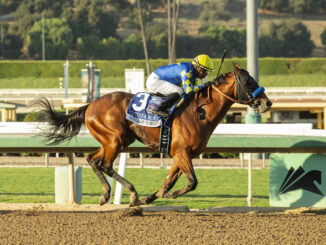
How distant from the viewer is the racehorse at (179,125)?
19.1ft

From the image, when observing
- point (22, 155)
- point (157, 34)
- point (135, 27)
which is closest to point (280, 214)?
point (22, 155)

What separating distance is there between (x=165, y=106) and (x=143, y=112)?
219mm

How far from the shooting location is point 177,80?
615 centimetres

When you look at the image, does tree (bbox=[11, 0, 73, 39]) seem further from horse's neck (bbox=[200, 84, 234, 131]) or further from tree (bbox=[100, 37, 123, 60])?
horse's neck (bbox=[200, 84, 234, 131])

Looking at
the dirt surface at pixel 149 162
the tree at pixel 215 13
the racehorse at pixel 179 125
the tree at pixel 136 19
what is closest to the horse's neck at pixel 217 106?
the racehorse at pixel 179 125

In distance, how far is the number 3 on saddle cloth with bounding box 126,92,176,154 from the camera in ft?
19.4

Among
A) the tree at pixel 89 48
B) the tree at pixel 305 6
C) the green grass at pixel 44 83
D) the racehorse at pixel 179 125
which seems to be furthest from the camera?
the tree at pixel 305 6

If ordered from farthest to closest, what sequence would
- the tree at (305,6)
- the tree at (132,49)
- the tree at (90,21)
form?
the tree at (305,6) < the tree at (90,21) < the tree at (132,49)

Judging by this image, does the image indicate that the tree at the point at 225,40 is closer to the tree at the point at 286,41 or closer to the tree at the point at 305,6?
the tree at the point at 286,41

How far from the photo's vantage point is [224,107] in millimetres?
5973

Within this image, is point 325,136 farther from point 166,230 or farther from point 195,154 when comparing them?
point 166,230

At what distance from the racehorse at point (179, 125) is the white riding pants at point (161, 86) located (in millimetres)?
192

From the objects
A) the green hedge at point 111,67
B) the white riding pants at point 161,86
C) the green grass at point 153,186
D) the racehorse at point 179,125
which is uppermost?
the green hedge at point 111,67

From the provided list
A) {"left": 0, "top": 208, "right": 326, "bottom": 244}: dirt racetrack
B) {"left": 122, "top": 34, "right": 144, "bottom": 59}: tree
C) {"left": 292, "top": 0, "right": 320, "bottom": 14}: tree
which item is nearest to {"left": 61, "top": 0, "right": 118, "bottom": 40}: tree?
{"left": 122, "top": 34, "right": 144, "bottom": 59}: tree
